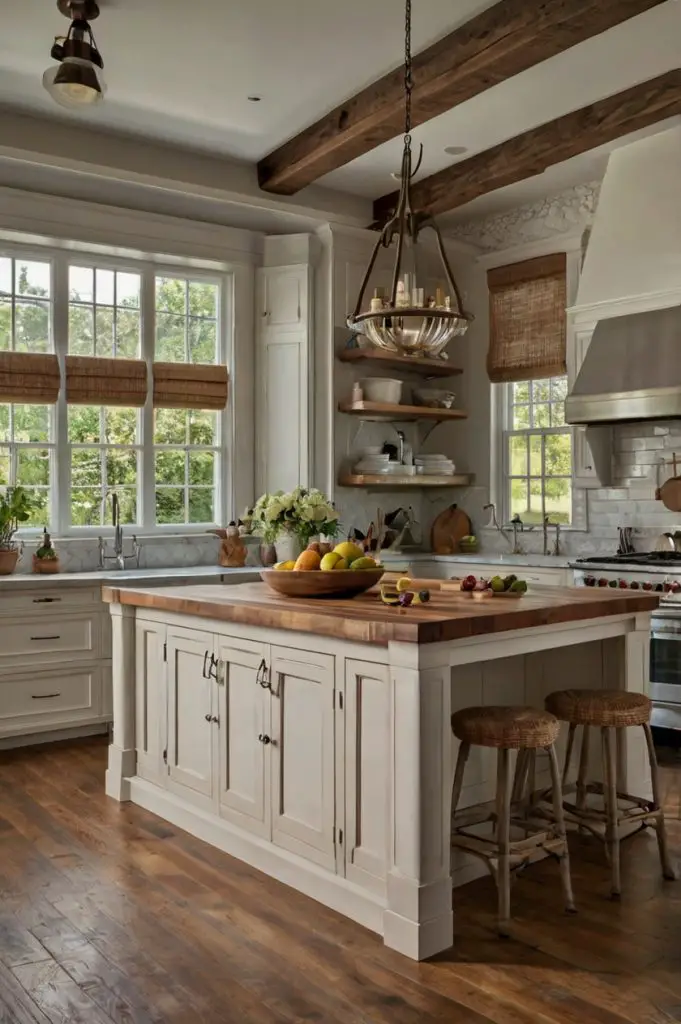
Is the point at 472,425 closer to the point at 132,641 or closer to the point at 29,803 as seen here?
the point at 132,641

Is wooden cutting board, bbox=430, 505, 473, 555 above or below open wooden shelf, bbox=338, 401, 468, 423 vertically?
below

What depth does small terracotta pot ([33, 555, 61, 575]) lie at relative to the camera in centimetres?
550

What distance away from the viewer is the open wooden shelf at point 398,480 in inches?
247

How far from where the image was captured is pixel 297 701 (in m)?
3.08

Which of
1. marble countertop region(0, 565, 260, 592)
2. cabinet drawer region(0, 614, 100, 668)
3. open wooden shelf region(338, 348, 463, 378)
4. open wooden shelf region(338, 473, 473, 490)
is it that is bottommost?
cabinet drawer region(0, 614, 100, 668)

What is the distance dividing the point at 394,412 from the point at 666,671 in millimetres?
2517

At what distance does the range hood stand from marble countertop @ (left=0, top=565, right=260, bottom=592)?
7.39 ft

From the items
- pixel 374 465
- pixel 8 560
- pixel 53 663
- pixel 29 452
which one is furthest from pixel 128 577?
pixel 374 465

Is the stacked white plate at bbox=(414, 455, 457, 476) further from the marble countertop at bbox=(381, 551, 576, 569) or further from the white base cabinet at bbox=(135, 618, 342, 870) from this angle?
the white base cabinet at bbox=(135, 618, 342, 870)

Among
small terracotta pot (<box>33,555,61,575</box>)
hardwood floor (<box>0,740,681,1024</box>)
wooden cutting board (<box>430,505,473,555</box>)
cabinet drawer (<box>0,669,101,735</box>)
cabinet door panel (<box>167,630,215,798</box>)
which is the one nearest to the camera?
hardwood floor (<box>0,740,681,1024</box>)

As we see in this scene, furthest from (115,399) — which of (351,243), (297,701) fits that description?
(297,701)

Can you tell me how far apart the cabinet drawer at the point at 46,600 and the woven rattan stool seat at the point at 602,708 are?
2.89 metres

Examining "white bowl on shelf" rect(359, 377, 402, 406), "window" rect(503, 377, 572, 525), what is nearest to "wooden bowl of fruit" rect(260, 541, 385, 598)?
"white bowl on shelf" rect(359, 377, 402, 406)

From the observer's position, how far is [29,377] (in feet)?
18.5
